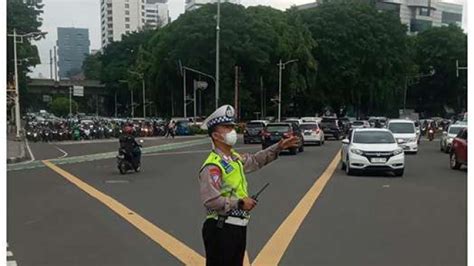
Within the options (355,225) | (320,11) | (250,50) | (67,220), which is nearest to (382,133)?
(355,225)

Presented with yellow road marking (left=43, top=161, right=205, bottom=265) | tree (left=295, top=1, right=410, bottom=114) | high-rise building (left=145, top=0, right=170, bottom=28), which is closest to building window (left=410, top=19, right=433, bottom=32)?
high-rise building (left=145, top=0, right=170, bottom=28)

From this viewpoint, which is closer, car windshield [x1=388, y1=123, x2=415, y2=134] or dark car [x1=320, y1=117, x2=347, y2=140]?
car windshield [x1=388, y1=123, x2=415, y2=134]

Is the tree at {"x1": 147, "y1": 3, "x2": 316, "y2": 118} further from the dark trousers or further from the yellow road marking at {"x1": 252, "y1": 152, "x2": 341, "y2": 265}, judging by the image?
the dark trousers

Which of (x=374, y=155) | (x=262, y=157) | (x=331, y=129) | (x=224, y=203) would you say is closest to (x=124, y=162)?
(x=374, y=155)

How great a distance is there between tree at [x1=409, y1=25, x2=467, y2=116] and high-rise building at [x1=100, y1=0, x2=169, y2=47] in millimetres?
50262

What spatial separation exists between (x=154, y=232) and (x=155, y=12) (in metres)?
127

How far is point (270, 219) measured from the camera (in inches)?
417

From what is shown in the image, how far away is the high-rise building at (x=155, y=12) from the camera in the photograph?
421 feet

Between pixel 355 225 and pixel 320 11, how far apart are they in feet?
218

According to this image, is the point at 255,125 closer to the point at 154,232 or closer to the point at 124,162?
the point at 124,162

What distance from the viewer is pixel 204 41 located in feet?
216

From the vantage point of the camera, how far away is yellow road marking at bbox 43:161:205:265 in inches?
304

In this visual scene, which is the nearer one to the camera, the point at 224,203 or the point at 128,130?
the point at 224,203

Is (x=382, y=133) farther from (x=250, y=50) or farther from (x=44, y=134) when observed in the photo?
(x=250, y=50)
